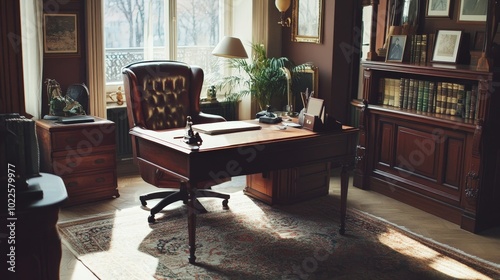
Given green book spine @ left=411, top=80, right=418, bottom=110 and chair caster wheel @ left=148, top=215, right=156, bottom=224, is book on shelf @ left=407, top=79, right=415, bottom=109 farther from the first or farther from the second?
chair caster wheel @ left=148, top=215, right=156, bottom=224

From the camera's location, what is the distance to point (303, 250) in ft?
14.5

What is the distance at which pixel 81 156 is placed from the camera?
5328 millimetres

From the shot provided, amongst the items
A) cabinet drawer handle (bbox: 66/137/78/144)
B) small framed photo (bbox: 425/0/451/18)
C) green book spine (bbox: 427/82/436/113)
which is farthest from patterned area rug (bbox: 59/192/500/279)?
small framed photo (bbox: 425/0/451/18)

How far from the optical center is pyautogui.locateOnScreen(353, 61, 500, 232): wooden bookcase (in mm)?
4840

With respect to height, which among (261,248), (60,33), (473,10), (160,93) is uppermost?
(473,10)

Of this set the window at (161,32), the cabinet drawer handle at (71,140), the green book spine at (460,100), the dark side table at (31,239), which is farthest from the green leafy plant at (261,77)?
the dark side table at (31,239)

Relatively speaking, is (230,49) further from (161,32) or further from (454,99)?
(454,99)

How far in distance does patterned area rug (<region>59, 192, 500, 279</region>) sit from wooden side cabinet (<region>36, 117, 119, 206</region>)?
18.3 inches

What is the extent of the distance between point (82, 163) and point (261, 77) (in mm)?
2443

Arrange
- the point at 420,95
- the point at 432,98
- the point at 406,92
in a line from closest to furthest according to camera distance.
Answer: the point at 432,98 → the point at 420,95 → the point at 406,92

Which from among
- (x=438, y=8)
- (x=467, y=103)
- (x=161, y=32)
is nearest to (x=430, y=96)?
(x=467, y=103)

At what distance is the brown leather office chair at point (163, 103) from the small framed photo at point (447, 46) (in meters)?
2.15

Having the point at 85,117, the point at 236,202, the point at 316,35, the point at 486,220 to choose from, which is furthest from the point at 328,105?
the point at 85,117

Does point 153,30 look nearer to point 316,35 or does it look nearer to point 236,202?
point 316,35
